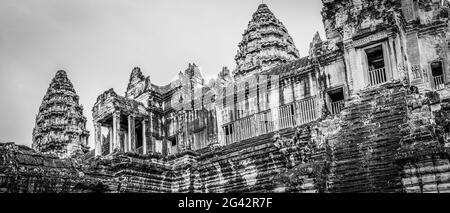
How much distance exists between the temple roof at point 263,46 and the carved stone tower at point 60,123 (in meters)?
14.4

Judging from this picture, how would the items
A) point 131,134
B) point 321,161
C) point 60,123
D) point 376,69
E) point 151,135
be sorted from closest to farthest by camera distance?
1. point 321,161
2. point 376,69
3. point 131,134
4. point 151,135
5. point 60,123

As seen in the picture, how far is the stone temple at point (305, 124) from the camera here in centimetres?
1398

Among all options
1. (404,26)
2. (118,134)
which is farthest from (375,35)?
(118,134)

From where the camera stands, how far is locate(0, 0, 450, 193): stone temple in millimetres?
13984

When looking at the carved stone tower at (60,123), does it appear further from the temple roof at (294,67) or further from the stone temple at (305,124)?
the temple roof at (294,67)

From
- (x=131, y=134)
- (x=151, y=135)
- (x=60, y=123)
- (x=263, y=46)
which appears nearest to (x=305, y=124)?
(x=131, y=134)

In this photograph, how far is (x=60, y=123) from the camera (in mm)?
41812

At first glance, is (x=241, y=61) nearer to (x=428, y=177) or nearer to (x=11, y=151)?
(x=11, y=151)

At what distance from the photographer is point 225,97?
80.7 feet

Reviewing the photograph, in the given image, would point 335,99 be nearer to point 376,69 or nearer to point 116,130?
point 376,69

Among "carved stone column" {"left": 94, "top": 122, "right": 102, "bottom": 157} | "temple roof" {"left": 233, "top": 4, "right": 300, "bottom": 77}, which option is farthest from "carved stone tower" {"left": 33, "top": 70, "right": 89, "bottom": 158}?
"carved stone column" {"left": 94, "top": 122, "right": 102, "bottom": 157}

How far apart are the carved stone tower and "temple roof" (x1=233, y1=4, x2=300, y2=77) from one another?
568 inches

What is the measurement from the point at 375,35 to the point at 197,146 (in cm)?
1087

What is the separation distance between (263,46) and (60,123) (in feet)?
60.3
